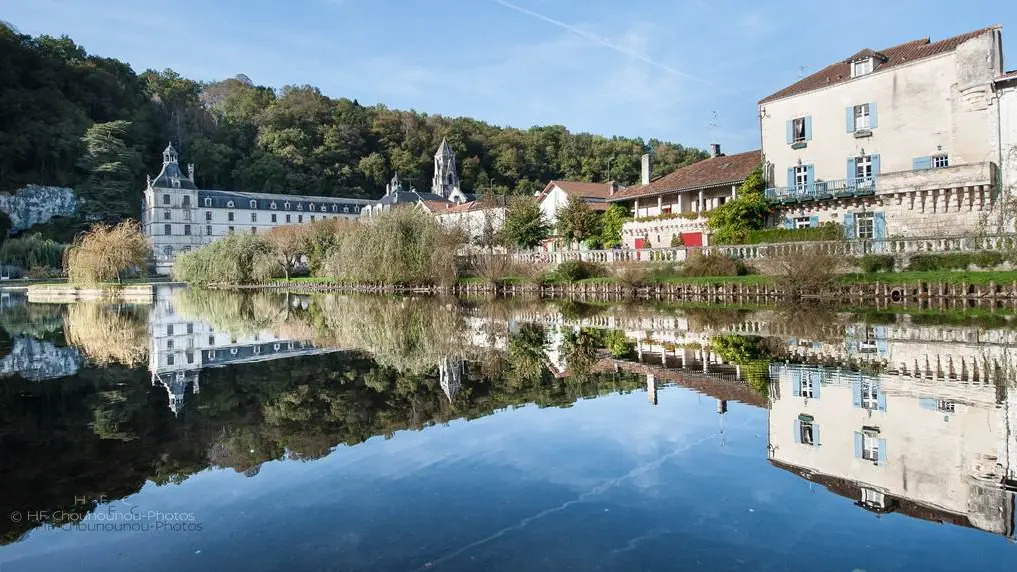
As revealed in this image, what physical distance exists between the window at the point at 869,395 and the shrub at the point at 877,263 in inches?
643

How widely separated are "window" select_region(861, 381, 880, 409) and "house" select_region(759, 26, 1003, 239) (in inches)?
817

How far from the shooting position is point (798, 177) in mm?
32406

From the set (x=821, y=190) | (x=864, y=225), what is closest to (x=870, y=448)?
(x=864, y=225)

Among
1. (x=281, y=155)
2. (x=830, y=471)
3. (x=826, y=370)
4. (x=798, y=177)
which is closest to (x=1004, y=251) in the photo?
(x=798, y=177)

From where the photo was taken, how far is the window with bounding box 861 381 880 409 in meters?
8.26

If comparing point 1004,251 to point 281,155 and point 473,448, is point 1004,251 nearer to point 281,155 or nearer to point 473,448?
point 473,448

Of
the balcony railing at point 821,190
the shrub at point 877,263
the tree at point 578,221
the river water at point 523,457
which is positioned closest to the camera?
the river water at point 523,457

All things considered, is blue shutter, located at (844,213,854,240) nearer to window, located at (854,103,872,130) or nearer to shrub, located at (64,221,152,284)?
window, located at (854,103,872,130)

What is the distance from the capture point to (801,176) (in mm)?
32281

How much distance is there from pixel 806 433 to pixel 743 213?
87.0ft

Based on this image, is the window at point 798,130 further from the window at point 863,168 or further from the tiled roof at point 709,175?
the window at point 863,168

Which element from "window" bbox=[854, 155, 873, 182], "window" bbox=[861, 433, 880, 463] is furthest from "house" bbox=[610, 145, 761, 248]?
"window" bbox=[861, 433, 880, 463]

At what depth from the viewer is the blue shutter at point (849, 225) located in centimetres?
3008

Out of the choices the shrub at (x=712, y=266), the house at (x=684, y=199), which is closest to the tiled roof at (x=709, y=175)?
the house at (x=684, y=199)
